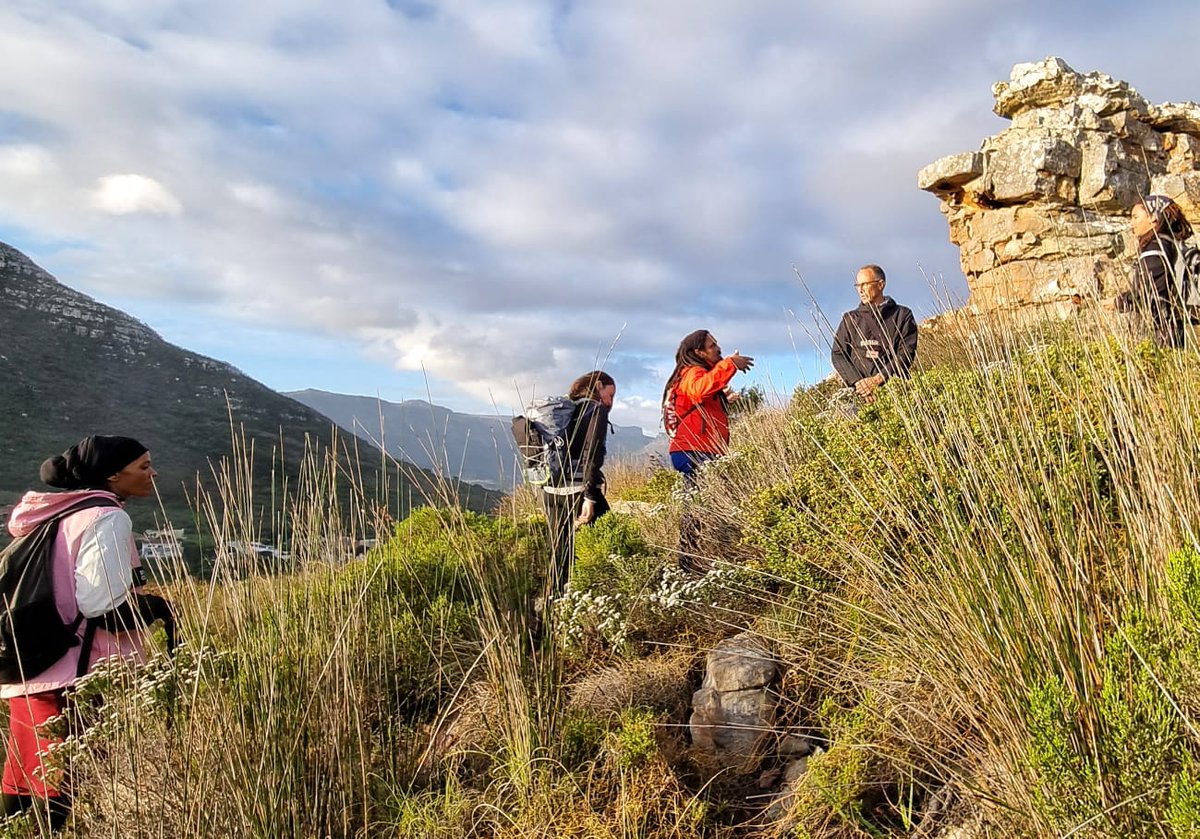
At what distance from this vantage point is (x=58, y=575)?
2660 millimetres

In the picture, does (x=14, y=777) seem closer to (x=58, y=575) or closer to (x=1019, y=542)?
(x=58, y=575)

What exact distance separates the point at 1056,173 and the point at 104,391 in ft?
242

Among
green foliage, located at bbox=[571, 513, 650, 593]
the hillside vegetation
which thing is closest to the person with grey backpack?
green foliage, located at bbox=[571, 513, 650, 593]

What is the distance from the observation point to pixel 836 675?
106 inches

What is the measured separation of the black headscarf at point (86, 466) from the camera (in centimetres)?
290

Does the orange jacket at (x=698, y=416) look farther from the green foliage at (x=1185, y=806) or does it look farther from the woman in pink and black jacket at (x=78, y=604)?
the green foliage at (x=1185, y=806)

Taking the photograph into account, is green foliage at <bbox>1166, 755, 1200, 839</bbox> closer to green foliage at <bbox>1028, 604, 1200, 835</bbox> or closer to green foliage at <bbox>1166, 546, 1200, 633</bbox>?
green foliage at <bbox>1028, 604, 1200, 835</bbox>

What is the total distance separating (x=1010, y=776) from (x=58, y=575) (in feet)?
11.0

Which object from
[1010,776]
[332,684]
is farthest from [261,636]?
[1010,776]

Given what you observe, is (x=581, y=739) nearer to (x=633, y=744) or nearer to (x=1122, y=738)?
(x=633, y=744)

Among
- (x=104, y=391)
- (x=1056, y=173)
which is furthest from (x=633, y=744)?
(x=104, y=391)

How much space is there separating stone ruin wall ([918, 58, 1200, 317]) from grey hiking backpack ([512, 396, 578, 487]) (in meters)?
11.3

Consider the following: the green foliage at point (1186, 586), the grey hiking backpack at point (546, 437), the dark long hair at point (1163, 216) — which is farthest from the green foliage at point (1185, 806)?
the grey hiking backpack at point (546, 437)

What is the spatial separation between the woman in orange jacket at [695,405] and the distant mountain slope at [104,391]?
156 feet
